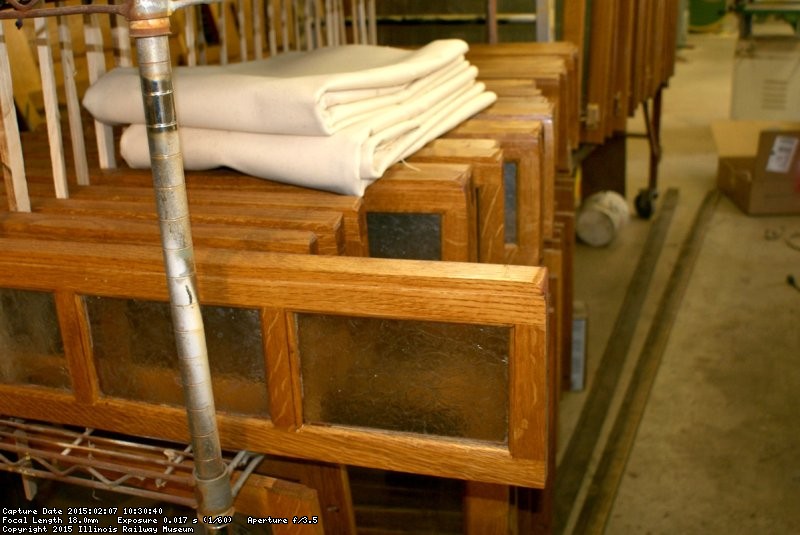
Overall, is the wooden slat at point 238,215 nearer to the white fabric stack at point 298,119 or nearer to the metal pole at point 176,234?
the white fabric stack at point 298,119

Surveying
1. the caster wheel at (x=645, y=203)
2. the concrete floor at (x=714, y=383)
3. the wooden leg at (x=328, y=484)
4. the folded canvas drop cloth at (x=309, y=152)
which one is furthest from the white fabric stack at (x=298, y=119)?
the caster wheel at (x=645, y=203)

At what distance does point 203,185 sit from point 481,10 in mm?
1994

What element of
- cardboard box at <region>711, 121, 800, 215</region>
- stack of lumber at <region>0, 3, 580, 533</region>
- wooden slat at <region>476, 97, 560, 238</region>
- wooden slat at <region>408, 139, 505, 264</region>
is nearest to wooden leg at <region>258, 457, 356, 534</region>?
stack of lumber at <region>0, 3, 580, 533</region>

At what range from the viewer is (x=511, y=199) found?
156 cm

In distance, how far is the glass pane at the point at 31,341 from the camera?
112 cm

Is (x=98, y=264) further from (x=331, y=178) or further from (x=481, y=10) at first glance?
(x=481, y=10)

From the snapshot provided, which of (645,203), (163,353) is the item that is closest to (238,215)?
(163,353)

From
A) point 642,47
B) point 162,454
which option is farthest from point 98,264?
point 642,47

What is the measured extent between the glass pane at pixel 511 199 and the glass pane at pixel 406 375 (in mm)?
602

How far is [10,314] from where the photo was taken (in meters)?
1.14

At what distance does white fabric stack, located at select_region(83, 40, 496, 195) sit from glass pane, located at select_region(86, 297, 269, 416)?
0.29 metres

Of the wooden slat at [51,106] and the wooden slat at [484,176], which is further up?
the wooden slat at [51,106]

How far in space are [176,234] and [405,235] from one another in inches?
20.0

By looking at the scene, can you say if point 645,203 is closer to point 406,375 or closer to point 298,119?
point 298,119
